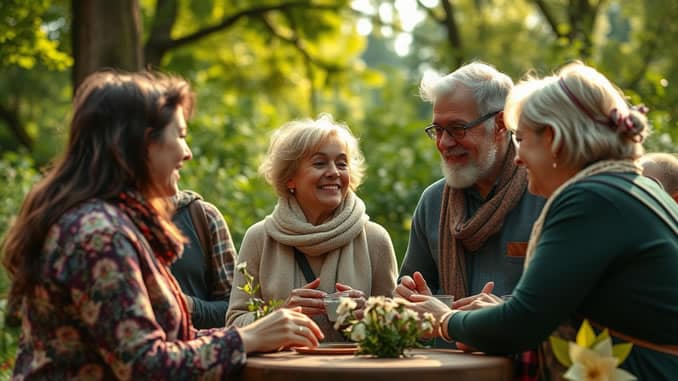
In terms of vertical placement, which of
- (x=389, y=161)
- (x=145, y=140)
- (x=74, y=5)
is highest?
(x=74, y=5)

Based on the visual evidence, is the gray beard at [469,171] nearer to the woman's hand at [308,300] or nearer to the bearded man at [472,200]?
the bearded man at [472,200]

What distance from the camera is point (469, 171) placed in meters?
4.73

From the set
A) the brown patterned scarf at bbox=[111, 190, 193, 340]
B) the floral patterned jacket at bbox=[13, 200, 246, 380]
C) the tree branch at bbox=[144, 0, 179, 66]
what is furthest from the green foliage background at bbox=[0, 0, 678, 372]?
the floral patterned jacket at bbox=[13, 200, 246, 380]

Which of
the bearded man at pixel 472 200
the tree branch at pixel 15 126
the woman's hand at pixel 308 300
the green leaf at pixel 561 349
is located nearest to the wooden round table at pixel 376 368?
the green leaf at pixel 561 349

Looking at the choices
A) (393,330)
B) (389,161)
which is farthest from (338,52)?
(393,330)

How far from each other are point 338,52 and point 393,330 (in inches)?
613

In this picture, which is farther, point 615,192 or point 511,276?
point 511,276

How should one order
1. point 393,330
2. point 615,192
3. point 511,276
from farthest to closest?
point 511,276 < point 393,330 < point 615,192

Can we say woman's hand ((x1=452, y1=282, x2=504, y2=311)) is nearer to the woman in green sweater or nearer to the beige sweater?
the woman in green sweater

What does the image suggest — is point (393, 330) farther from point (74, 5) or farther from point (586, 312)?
point (74, 5)

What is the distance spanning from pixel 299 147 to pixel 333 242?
497 mm

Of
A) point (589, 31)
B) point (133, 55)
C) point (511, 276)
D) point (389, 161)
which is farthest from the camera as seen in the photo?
point (589, 31)

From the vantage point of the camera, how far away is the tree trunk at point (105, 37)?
33.1 feet

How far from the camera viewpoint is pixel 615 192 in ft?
10.5
